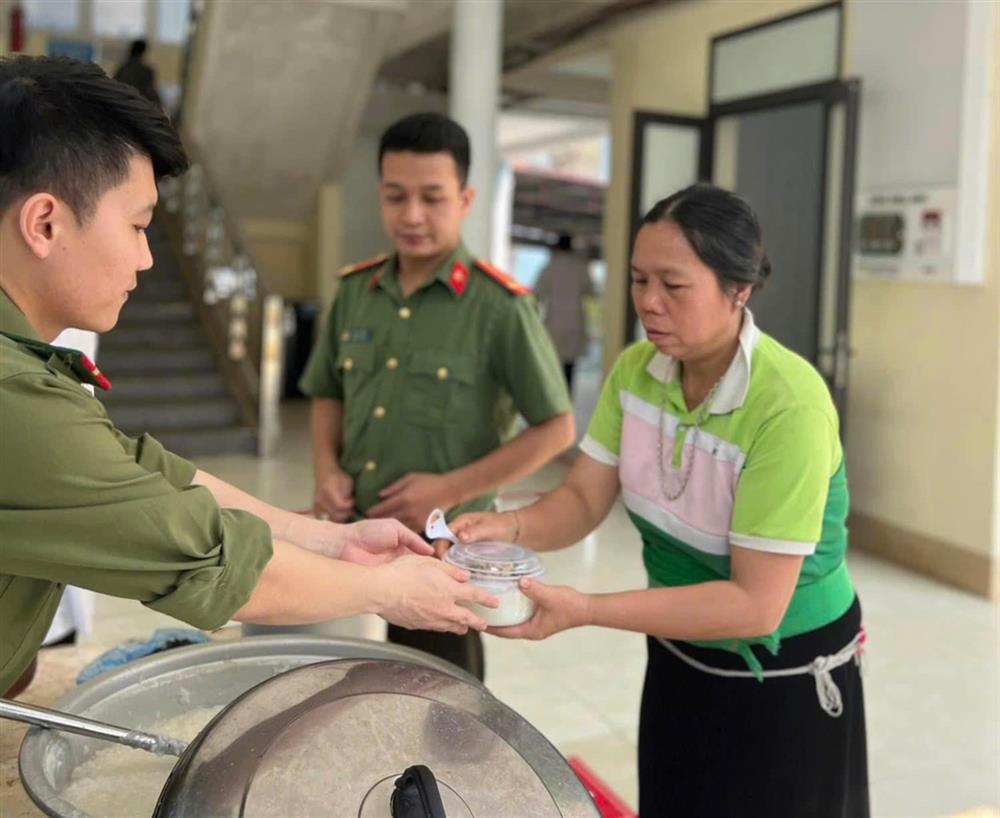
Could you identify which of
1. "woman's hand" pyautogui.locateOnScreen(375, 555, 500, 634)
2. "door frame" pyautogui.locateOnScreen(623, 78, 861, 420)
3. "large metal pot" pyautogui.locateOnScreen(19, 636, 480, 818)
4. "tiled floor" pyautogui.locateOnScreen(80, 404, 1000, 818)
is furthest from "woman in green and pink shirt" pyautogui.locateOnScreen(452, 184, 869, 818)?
"door frame" pyautogui.locateOnScreen(623, 78, 861, 420)

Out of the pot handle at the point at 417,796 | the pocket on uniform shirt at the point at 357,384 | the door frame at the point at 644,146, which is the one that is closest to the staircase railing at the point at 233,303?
the door frame at the point at 644,146

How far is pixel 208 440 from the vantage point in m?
6.70

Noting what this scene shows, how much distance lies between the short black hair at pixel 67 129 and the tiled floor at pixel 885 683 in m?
2.25

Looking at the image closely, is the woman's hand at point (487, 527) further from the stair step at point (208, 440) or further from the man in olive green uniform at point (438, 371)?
the stair step at point (208, 440)

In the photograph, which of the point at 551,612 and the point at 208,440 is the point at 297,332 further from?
the point at 551,612

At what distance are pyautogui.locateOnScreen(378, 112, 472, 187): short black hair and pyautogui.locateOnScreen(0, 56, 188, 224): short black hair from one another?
1121 mm

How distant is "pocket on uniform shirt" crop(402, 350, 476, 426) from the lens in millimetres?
2156

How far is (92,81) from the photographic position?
0.94 meters

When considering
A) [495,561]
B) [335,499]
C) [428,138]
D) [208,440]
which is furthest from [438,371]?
[208,440]

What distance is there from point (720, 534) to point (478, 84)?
15.6 ft

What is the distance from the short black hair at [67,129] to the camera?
909 mm

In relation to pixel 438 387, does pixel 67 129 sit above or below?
above

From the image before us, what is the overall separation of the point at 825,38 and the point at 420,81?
5389 mm

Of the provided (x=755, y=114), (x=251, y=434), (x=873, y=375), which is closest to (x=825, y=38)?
(x=755, y=114)
